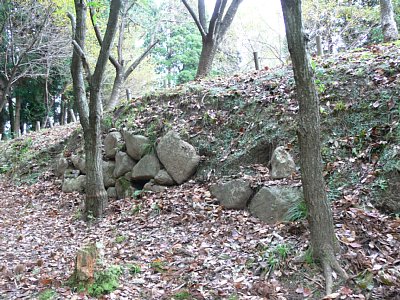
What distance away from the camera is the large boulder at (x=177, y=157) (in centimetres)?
733

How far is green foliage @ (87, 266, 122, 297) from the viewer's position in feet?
14.1

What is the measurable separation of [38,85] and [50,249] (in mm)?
19537

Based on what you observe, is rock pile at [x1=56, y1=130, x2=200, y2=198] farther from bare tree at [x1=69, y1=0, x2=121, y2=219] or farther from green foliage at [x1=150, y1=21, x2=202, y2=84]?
green foliage at [x1=150, y1=21, x2=202, y2=84]

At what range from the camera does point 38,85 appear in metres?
23.1

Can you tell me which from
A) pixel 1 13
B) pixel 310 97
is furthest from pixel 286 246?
pixel 1 13

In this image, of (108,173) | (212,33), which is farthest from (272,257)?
(212,33)

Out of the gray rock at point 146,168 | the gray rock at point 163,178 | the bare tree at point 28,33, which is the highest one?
the bare tree at point 28,33

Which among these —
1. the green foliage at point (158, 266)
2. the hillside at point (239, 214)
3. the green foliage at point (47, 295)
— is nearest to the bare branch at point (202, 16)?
the hillside at point (239, 214)

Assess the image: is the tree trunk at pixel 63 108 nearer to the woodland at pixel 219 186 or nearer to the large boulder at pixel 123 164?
the woodland at pixel 219 186

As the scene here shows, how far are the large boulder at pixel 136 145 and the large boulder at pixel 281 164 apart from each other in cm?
315

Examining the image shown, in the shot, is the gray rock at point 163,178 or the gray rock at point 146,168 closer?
the gray rock at point 163,178

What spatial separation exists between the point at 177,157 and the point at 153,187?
2.71 feet

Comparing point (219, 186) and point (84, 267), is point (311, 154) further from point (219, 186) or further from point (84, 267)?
point (84, 267)

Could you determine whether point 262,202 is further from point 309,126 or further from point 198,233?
point 309,126
